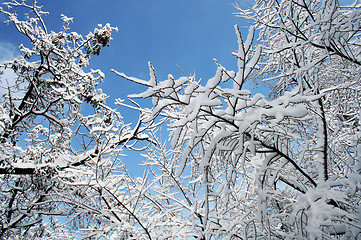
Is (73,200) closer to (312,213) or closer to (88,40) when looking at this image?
(312,213)

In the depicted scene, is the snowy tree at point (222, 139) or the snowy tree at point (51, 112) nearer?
the snowy tree at point (222, 139)

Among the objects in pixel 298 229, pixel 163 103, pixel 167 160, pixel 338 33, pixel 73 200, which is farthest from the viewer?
pixel 167 160

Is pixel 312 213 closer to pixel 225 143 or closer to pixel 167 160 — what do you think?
pixel 225 143

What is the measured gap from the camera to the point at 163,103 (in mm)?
1436

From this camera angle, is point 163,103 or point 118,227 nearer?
point 163,103

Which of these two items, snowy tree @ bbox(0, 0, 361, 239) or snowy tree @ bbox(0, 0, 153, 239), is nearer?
snowy tree @ bbox(0, 0, 361, 239)

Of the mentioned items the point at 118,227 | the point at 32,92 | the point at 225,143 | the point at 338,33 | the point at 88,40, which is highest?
the point at 88,40

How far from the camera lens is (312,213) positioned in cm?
148

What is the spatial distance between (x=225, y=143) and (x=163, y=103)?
1.99ft

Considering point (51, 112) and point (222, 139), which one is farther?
point (51, 112)

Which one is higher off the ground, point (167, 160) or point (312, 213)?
point (167, 160)

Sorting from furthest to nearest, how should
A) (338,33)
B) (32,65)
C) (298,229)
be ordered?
(32,65), (338,33), (298,229)

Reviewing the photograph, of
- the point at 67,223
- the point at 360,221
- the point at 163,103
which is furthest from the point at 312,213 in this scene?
the point at 67,223

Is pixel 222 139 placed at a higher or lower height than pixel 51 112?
lower
